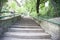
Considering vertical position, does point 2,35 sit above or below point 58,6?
below

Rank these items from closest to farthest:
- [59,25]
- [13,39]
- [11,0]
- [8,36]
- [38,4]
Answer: [59,25] → [13,39] → [8,36] → [38,4] → [11,0]

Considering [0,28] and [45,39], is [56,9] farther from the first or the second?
[0,28]

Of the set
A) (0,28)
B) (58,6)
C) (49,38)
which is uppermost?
(58,6)

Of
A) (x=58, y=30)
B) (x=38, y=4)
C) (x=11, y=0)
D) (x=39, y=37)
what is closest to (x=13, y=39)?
(x=39, y=37)

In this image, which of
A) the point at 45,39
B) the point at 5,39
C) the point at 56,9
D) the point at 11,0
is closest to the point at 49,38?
the point at 45,39

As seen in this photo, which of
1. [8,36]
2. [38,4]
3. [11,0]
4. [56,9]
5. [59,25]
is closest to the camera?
[59,25]

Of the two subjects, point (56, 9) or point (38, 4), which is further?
point (38, 4)

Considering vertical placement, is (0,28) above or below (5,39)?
above

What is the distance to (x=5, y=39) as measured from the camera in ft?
19.3

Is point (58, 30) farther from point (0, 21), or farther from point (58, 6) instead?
point (58, 6)

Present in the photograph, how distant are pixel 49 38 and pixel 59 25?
1.43 m

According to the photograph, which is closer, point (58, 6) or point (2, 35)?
point (2, 35)

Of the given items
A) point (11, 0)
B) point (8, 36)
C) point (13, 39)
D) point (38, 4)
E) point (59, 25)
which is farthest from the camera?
point (11, 0)

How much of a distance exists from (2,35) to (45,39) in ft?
5.77
